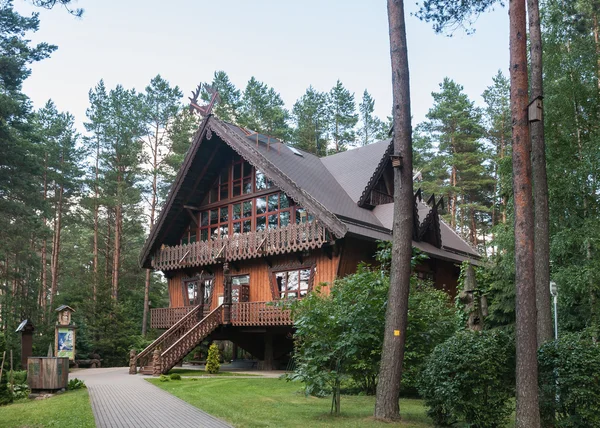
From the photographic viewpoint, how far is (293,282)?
20859mm

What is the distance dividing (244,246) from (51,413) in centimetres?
1141

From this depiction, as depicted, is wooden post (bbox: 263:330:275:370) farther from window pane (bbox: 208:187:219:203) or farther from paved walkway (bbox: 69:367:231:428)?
paved walkway (bbox: 69:367:231:428)

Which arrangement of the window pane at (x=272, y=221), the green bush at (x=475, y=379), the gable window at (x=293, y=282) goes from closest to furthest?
1. the green bush at (x=475, y=379)
2. the gable window at (x=293, y=282)
3. the window pane at (x=272, y=221)

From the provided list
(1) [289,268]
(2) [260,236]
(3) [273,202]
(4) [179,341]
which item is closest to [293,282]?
(1) [289,268]

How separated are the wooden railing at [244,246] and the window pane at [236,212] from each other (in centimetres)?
105

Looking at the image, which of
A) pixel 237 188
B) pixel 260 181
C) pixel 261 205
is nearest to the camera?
pixel 261 205

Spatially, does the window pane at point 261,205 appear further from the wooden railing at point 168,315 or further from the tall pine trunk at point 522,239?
the tall pine trunk at point 522,239

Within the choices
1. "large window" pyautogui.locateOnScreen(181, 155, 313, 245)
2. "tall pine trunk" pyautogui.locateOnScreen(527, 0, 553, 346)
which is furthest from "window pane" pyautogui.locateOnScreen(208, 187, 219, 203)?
"tall pine trunk" pyautogui.locateOnScreen(527, 0, 553, 346)

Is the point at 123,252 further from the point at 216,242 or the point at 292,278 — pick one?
the point at 292,278

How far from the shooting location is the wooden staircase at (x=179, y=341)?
1920cm

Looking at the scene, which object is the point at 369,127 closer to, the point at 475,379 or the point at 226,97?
the point at 226,97

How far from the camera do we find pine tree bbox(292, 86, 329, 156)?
40.3 meters

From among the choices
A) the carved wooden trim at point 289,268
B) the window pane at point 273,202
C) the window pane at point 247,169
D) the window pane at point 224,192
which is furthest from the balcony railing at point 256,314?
the window pane at point 247,169

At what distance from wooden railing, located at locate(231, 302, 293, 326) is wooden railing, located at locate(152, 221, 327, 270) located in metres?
1.87
